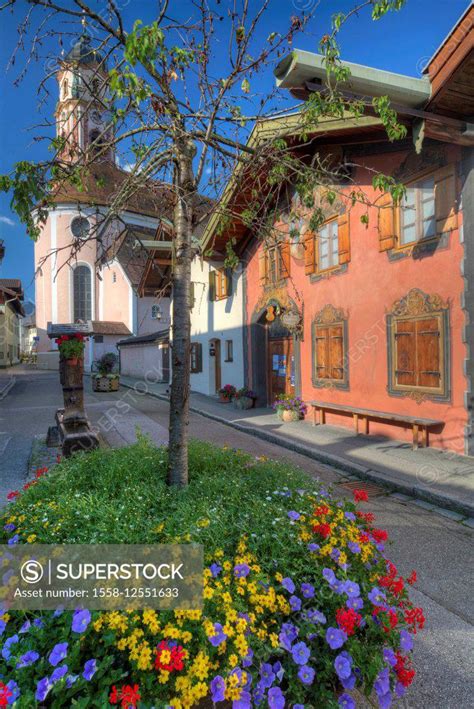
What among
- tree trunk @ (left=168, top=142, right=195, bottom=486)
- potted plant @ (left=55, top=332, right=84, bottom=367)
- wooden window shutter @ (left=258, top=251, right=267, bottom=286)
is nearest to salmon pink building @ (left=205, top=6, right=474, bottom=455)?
tree trunk @ (left=168, top=142, right=195, bottom=486)

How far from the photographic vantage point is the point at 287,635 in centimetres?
177

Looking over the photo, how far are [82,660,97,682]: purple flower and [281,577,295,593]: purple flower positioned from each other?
0.84 meters

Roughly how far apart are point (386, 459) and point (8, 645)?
5.98 metres

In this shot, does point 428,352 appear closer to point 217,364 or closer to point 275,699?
point 275,699

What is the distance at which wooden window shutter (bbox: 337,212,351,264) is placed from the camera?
Result: 29.2 ft

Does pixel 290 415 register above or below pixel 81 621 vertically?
below

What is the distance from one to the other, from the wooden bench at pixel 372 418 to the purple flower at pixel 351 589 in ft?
18.1

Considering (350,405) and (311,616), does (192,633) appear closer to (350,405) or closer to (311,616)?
(311,616)

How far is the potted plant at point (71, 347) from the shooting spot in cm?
723

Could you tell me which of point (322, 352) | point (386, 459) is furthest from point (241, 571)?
point (322, 352)

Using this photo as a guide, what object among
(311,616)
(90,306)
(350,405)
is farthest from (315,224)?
(90,306)

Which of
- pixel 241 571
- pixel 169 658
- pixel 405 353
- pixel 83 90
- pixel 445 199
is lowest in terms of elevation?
pixel 169 658

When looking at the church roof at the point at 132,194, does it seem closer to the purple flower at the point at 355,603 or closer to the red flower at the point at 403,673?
the purple flower at the point at 355,603

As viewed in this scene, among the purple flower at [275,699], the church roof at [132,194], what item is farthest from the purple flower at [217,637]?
the church roof at [132,194]
